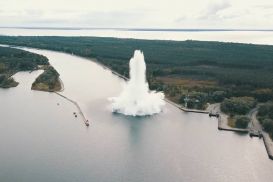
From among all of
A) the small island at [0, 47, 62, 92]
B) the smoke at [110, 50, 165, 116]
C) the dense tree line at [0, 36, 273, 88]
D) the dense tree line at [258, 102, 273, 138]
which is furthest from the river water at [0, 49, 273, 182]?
the dense tree line at [0, 36, 273, 88]

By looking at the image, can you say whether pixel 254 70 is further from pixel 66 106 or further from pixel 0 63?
pixel 0 63

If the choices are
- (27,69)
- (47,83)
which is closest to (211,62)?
(27,69)

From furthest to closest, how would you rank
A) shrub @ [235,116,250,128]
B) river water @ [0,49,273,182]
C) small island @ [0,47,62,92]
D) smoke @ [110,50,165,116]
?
small island @ [0,47,62,92] → smoke @ [110,50,165,116] → shrub @ [235,116,250,128] → river water @ [0,49,273,182]

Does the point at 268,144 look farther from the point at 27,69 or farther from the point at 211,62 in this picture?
the point at 27,69

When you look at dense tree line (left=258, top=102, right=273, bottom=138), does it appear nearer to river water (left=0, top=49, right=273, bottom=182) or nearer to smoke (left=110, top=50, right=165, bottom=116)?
river water (left=0, top=49, right=273, bottom=182)

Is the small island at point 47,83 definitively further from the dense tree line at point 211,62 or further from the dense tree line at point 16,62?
the dense tree line at point 211,62
